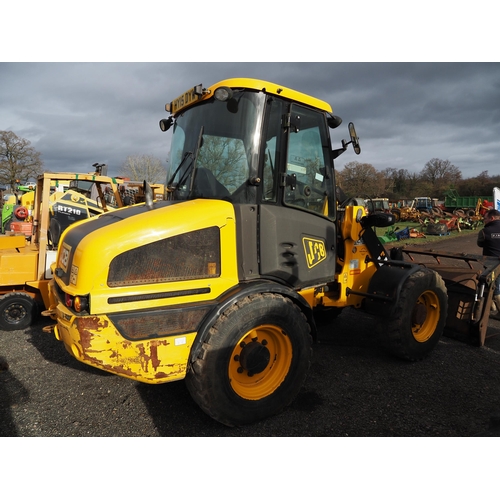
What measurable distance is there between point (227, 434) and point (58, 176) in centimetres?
498

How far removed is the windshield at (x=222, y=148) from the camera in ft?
10.0

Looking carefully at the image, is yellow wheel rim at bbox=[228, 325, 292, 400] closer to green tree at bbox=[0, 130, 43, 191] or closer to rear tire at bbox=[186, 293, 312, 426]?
rear tire at bbox=[186, 293, 312, 426]

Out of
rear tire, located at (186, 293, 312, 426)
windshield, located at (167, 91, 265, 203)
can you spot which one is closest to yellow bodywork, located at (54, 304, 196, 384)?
rear tire, located at (186, 293, 312, 426)

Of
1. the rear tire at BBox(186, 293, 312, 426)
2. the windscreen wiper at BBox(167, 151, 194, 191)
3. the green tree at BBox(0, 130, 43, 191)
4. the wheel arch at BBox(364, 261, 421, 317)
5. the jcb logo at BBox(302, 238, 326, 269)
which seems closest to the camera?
the rear tire at BBox(186, 293, 312, 426)

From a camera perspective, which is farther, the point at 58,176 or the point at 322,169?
the point at 58,176

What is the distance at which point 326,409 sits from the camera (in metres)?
3.29

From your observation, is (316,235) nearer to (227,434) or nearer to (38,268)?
(227,434)

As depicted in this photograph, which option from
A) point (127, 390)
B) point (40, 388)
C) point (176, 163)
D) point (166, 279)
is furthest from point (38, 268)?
point (166, 279)

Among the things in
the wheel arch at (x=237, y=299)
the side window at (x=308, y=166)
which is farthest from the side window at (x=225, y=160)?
the wheel arch at (x=237, y=299)

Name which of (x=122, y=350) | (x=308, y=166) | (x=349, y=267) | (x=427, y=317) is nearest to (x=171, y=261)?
(x=122, y=350)

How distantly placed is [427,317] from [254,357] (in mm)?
2592

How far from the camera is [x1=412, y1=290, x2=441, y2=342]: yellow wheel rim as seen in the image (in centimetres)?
428

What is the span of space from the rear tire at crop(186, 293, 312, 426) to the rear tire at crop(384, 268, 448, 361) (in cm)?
128

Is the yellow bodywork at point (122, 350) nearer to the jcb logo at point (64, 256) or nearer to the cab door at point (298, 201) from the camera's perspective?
the jcb logo at point (64, 256)
